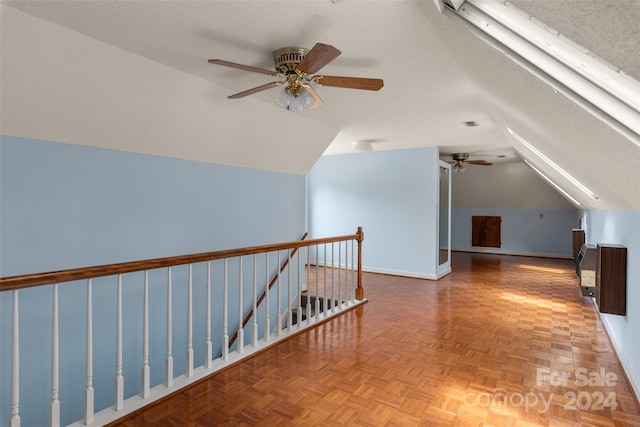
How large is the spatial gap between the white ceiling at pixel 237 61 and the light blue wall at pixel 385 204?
247 centimetres

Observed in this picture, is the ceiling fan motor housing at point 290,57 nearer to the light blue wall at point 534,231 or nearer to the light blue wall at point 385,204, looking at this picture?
the light blue wall at point 385,204

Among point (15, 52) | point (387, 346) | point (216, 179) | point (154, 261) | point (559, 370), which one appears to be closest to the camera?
point (15, 52)

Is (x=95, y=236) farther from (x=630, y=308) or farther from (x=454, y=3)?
(x=630, y=308)

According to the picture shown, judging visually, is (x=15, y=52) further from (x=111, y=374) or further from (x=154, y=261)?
(x=111, y=374)

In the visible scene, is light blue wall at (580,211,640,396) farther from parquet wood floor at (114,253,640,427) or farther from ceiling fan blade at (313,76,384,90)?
ceiling fan blade at (313,76,384,90)

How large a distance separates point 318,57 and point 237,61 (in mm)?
899

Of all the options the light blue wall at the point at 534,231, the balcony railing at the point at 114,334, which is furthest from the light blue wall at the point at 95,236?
the light blue wall at the point at 534,231

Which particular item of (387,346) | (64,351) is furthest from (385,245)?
(64,351)

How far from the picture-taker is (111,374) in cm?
311

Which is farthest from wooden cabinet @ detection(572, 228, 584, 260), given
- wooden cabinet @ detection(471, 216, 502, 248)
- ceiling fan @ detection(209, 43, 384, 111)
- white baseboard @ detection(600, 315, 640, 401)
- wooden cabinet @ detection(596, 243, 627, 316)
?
ceiling fan @ detection(209, 43, 384, 111)

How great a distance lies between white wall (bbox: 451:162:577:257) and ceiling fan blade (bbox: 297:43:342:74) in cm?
747

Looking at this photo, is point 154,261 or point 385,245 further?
point 385,245

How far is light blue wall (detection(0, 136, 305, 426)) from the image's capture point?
2.46 meters

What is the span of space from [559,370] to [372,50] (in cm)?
272
